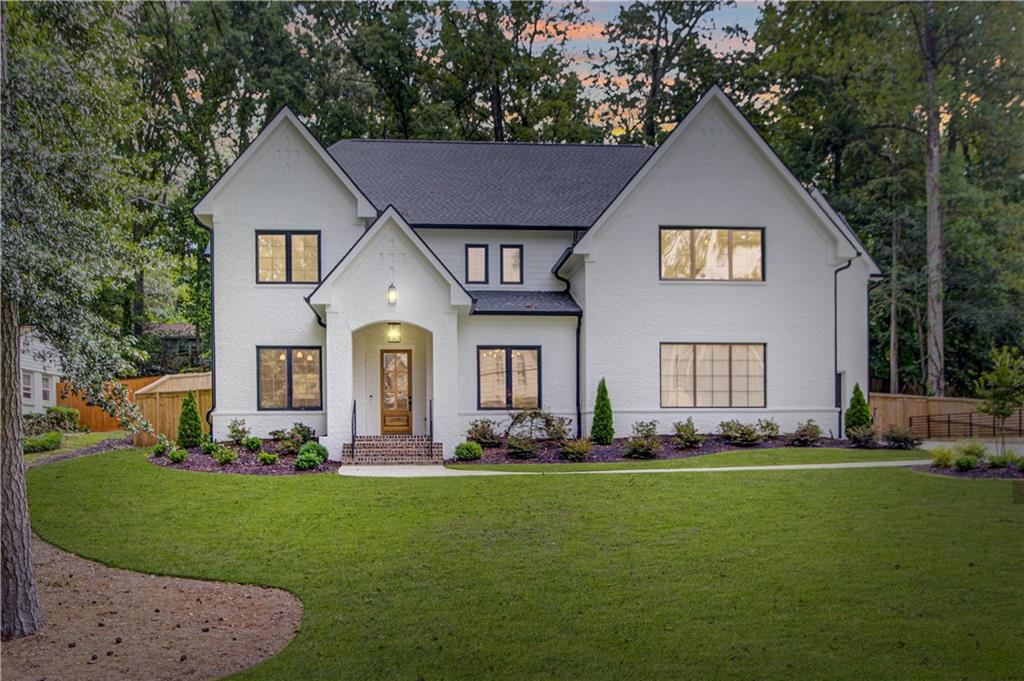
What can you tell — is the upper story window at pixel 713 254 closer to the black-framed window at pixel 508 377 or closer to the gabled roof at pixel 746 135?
the gabled roof at pixel 746 135

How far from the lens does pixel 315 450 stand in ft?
46.8

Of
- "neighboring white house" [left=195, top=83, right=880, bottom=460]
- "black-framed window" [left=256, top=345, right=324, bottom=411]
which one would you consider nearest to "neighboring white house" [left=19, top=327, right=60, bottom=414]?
"black-framed window" [left=256, top=345, right=324, bottom=411]

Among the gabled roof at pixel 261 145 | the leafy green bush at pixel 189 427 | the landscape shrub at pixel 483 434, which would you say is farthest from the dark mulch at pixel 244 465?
the gabled roof at pixel 261 145

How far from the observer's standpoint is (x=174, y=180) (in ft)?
83.4

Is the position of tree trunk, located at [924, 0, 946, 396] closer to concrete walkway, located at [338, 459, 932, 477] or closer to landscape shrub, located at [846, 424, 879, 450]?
landscape shrub, located at [846, 424, 879, 450]

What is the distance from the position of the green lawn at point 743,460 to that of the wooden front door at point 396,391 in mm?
2842

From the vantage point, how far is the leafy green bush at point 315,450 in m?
14.0

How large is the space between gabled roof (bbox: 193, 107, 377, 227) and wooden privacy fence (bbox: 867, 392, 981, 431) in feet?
39.4

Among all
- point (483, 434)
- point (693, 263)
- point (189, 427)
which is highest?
point (693, 263)

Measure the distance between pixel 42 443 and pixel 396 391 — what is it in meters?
7.66

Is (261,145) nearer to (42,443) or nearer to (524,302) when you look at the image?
(524,302)

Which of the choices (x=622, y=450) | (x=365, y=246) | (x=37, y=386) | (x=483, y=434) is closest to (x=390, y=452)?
(x=483, y=434)

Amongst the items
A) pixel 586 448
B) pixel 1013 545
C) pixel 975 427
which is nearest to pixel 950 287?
pixel 975 427

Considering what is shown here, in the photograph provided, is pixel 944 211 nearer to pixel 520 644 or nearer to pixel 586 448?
pixel 586 448
